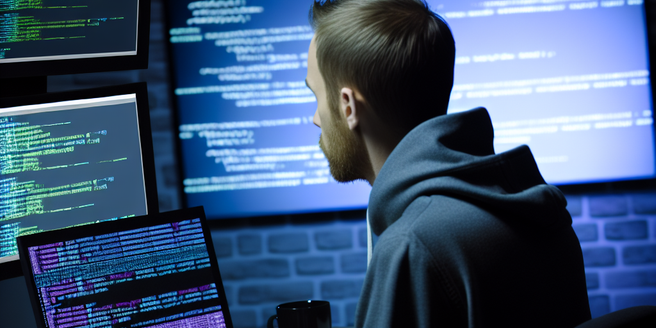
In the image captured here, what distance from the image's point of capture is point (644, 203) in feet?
6.33

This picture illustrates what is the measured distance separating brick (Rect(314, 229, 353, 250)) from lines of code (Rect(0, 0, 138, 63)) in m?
1.12

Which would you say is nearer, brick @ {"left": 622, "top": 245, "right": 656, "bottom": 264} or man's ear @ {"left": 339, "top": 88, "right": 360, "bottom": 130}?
man's ear @ {"left": 339, "top": 88, "right": 360, "bottom": 130}

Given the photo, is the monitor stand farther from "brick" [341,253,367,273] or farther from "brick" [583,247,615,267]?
"brick" [583,247,615,267]

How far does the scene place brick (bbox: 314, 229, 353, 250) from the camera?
1.98 meters

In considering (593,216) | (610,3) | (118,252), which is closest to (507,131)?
(593,216)

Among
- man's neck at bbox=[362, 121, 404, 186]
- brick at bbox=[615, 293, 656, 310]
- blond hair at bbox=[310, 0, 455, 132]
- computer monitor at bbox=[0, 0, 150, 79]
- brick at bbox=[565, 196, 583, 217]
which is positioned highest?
computer monitor at bbox=[0, 0, 150, 79]

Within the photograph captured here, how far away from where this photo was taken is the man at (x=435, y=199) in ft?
2.16

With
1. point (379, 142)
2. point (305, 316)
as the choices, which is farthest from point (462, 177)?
point (305, 316)

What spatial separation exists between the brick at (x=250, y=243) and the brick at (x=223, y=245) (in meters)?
0.04

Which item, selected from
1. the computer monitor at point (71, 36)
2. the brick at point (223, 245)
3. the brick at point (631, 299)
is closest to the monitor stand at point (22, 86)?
the computer monitor at point (71, 36)

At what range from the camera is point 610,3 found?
74.8 inches

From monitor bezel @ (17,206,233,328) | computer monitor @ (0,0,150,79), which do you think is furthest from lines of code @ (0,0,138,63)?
monitor bezel @ (17,206,233,328)

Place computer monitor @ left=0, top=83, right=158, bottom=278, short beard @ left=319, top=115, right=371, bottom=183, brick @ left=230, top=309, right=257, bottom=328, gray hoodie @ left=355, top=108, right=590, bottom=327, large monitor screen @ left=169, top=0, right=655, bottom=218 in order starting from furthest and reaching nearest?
brick @ left=230, top=309, right=257, bottom=328
large monitor screen @ left=169, top=0, right=655, bottom=218
short beard @ left=319, top=115, right=371, bottom=183
computer monitor @ left=0, top=83, right=158, bottom=278
gray hoodie @ left=355, top=108, right=590, bottom=327

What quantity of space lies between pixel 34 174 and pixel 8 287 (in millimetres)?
235
